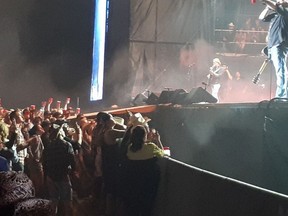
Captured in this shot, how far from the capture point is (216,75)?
17516 mm

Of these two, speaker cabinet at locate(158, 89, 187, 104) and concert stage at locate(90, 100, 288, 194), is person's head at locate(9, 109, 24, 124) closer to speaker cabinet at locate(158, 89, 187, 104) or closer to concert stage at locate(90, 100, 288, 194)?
concert stage at locate(90, 100, 288, 194)

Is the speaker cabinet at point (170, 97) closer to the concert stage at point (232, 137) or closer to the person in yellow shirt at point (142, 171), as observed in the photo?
the concert stage at point (232, 137)

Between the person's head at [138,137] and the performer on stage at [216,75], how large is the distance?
962 centimetres

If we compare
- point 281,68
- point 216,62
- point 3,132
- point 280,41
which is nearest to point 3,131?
point 3,132

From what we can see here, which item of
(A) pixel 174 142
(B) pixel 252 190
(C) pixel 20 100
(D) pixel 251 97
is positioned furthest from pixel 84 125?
(D) pixel 251 97

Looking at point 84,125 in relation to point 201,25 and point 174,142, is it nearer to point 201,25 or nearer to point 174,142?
point 174,142

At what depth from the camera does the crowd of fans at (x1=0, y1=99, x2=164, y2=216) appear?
795 centimetres

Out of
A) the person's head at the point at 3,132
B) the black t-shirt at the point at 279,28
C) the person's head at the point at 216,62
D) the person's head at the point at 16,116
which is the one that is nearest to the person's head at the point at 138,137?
the person's head at the point at 3,132

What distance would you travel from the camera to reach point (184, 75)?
17.5m

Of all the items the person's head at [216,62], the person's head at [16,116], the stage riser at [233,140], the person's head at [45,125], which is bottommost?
the stage riser at [233,140]

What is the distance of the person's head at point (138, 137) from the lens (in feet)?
25.4

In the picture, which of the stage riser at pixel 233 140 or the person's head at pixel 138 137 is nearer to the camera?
the person's head at pixel 138 137

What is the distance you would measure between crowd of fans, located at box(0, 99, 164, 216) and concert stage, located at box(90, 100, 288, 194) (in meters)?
1.34

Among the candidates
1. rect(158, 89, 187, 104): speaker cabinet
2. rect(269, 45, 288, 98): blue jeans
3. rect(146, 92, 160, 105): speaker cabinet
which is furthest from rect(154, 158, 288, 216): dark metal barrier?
rect(146, 92, 160, 105): speaker cabinet
